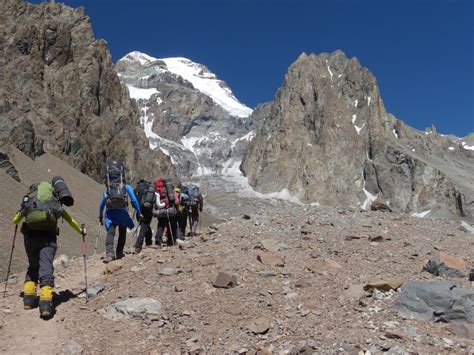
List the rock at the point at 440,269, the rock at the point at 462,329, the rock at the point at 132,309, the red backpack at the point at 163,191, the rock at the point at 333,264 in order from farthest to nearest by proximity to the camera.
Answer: the red backpack at the point at 163,191 → the rock at the point at 333,264 → the rock at the point at 440,269 → the rock at the point at 132,309 → the rock at the point at 462,329

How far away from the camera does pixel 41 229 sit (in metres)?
8.98

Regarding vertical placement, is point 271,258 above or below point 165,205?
below

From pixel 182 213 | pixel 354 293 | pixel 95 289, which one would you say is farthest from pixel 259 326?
pixel 182 213

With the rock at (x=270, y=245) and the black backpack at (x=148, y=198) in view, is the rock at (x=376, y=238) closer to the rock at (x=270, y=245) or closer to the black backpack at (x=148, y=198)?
the rock at (x=270, y=245)

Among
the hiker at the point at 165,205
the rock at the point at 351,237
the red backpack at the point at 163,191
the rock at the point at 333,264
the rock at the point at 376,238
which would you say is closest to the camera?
the rock at the point at 333,264

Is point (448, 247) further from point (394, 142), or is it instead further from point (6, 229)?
point (394, 142)

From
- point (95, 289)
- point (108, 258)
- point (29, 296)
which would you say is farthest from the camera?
point (108, 258)

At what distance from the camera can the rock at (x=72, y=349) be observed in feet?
24.3

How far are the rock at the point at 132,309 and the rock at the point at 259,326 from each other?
1810 mm

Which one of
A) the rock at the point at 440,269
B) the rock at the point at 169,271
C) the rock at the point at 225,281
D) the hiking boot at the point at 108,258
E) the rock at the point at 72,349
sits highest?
the rock at the point at 440,269

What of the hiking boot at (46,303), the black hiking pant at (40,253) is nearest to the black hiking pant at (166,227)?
the black hiking pant at (40,253)

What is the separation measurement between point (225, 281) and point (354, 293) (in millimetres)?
2562

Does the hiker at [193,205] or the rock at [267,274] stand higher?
the hiker at [193,205]

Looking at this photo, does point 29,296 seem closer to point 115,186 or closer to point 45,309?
point 45,309
